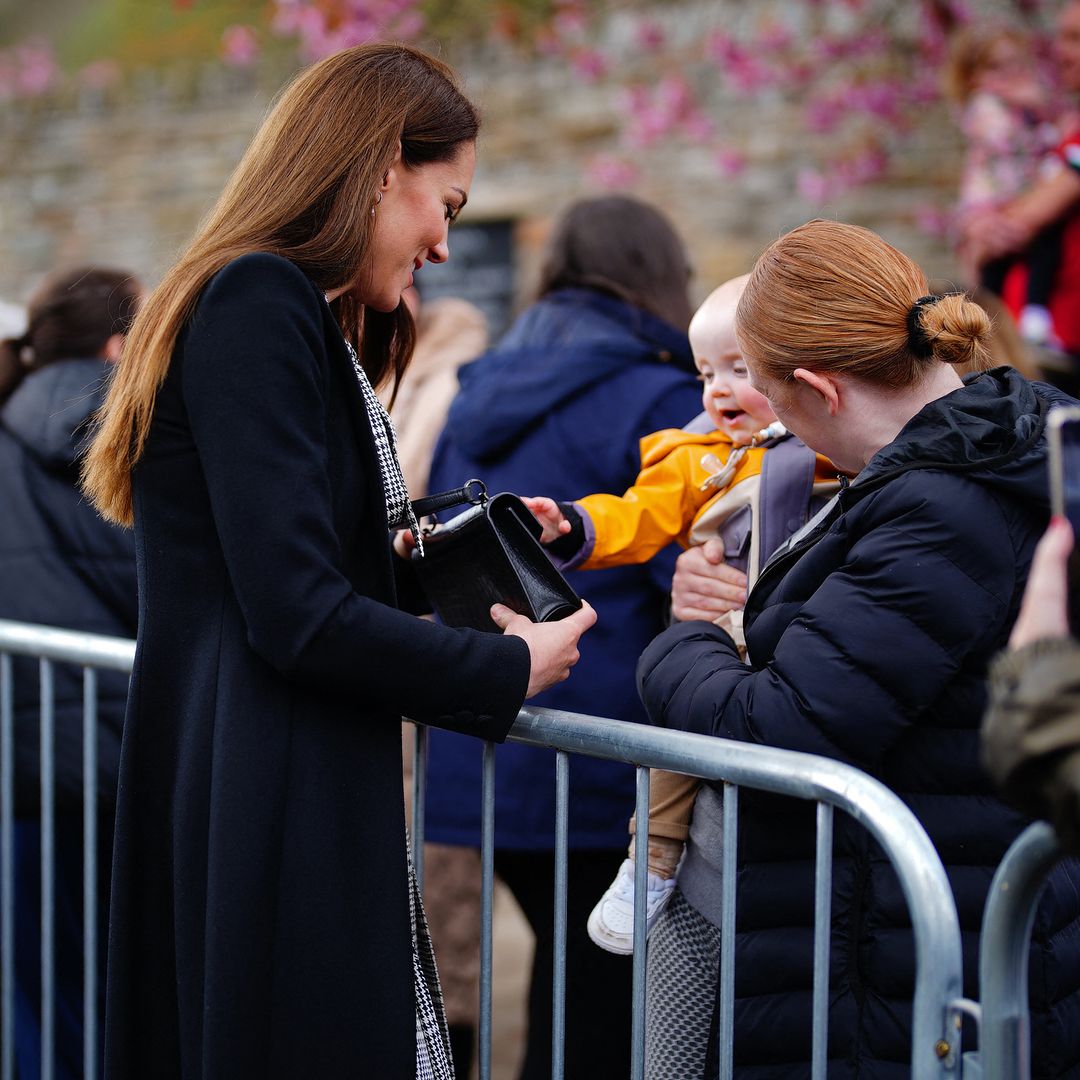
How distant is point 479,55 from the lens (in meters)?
9.61

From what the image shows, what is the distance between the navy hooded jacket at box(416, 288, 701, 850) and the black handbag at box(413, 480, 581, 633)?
750 millimetres

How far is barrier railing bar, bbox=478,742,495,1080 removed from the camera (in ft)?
6.91

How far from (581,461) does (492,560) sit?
0.91 metres

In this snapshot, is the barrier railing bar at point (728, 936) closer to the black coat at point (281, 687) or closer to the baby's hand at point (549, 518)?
the black coat at point (281, 687)

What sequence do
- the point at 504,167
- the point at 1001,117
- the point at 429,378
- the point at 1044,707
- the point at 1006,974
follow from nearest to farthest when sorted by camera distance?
the point at 1044,707
the point at 1006,974
the point at 429,378
the point at 1001,117
the point at 504,167

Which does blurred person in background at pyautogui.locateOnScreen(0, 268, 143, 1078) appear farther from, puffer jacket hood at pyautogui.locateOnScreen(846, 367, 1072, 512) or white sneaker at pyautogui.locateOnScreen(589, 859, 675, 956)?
puffer jacket hood at pyautogui.locateOnScreen(846, 367, 1072, 512)

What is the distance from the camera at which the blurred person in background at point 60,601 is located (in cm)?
327

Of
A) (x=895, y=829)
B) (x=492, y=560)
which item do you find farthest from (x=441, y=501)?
(x=895, y=829)

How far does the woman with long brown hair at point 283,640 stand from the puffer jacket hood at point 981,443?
1.76 feet

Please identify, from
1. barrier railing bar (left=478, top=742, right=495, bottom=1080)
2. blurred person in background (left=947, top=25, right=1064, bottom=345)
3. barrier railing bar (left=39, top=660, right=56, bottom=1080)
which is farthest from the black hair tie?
blurred person in background (left=947, top=25, right=1064, bottom=345)

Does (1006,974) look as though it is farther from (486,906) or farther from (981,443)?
(486,906)

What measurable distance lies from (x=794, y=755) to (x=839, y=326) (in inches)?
23.5

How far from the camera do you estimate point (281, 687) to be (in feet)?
6.04

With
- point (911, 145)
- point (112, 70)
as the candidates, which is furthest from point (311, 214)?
point (112, 70)
